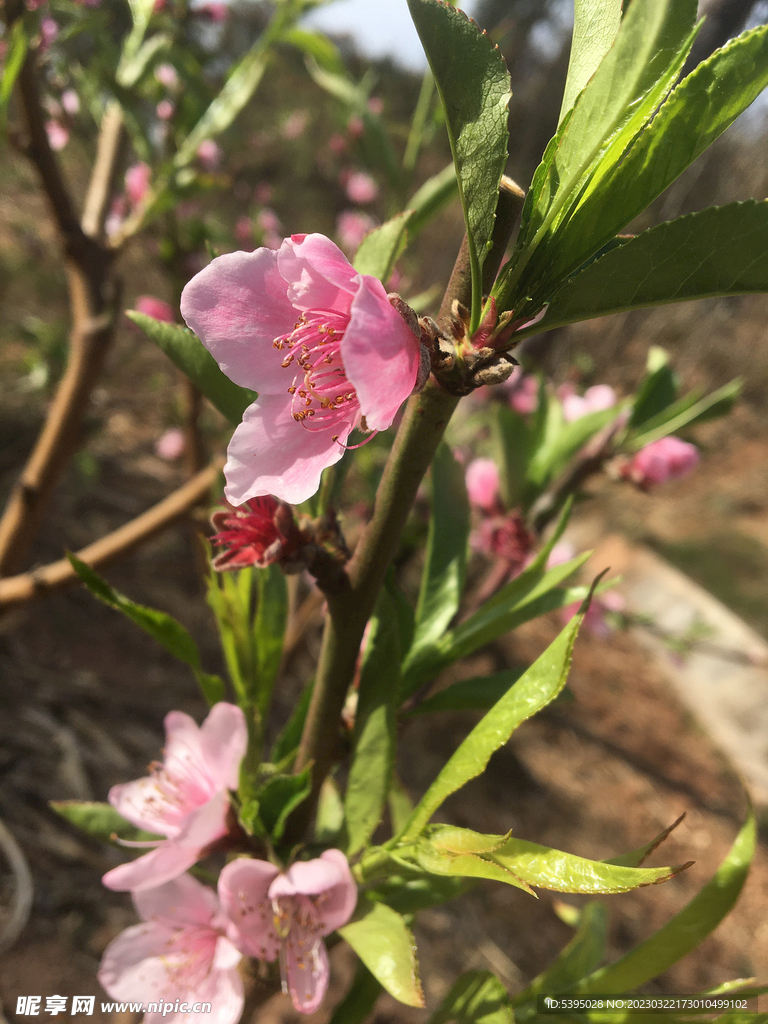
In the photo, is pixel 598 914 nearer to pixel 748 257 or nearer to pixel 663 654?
pixel 748 257

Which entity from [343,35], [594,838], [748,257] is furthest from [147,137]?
[343,35]

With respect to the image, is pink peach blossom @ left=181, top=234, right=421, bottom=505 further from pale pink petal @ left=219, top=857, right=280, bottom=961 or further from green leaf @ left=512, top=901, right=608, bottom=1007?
green leaf @ left=512, top=901, right=608, bottom=1007

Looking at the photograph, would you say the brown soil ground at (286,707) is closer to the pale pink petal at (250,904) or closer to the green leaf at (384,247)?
the pale pink petal at (250,904)

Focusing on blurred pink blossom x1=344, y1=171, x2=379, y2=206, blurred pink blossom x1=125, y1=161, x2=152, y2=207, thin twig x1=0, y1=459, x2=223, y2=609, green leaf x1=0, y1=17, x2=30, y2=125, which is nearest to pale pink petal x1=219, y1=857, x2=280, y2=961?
thin twig x1=0, y1=459, x2=223, y2=609

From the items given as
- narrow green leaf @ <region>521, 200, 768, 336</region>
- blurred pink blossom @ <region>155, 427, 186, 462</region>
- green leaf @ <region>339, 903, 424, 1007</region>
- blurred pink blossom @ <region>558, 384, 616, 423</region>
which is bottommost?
blurred pink blossom @ <region>155, 427, 186, 462</region>

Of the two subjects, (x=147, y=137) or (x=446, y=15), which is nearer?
(x=446, y=15)

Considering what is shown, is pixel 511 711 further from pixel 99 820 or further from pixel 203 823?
pixel 99 820
